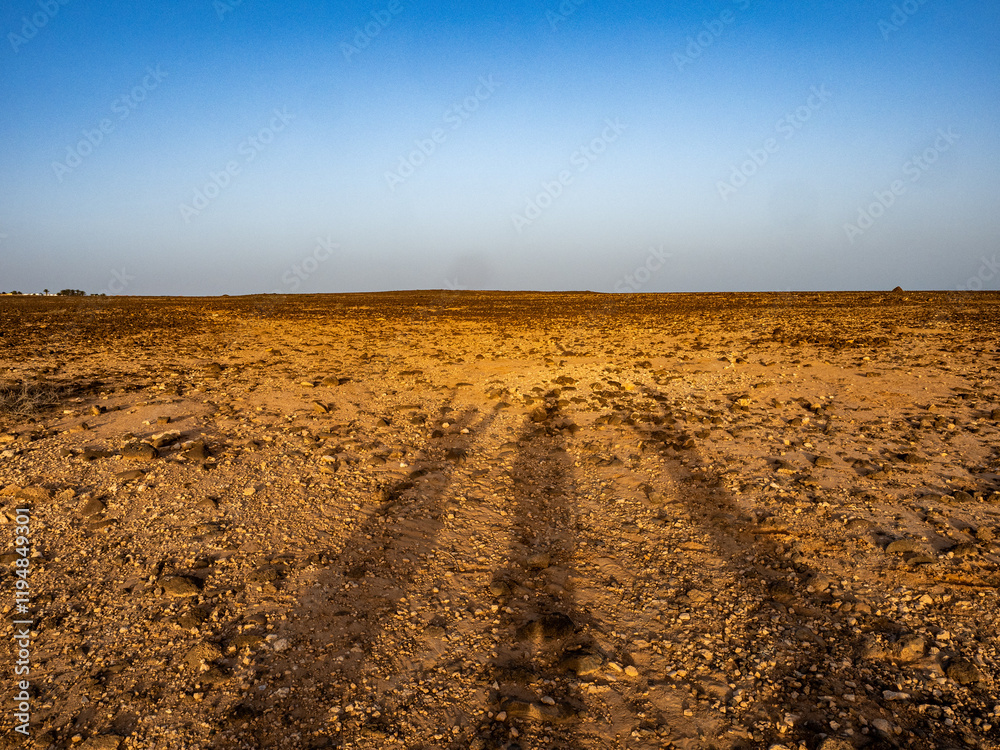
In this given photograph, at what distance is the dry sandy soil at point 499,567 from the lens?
2.51 m

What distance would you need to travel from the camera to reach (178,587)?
130 inches

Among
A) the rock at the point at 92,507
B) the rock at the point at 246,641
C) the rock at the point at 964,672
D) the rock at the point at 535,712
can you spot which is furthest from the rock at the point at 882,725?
the rock at the point at 92,507

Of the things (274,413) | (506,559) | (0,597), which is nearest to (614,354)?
(274,413)

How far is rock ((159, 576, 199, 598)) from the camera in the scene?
129 inches

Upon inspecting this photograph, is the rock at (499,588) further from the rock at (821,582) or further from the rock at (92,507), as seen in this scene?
the rock at (92,507)

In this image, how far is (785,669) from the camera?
9.08 ft

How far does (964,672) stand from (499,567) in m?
2.39

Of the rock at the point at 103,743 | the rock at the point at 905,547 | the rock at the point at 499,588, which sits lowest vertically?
the rock at the point at 103,743

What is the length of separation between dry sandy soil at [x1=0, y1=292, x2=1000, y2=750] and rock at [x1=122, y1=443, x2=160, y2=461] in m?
0.03

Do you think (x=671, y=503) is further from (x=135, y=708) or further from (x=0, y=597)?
(x=0, y=597)

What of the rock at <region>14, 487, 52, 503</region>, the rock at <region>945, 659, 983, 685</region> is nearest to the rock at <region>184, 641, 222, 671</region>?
the rock at <region>14, 487, 52, 503</region>

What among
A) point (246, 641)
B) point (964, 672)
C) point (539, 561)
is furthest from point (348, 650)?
point (964, 672)

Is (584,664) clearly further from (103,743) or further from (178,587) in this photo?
(178,587)

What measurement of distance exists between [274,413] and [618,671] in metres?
5.14
